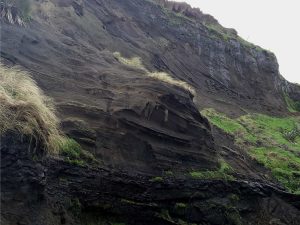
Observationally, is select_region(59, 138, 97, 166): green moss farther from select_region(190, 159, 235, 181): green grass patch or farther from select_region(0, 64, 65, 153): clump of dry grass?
select_region(190, 159, 235, 181): green grass patch

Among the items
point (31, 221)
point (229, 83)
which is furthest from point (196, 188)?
point (229, 83)

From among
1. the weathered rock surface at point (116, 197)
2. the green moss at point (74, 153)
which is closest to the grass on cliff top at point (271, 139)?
the weathered rock surface at point (116, 197)

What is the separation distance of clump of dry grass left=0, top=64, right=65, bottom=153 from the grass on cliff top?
11.8 metres

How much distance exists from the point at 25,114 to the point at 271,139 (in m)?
18.6

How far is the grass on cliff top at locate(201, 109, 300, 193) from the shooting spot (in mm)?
20897

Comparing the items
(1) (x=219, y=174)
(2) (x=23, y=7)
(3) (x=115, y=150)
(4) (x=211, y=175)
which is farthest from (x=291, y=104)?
(3) (x=115, y=150)

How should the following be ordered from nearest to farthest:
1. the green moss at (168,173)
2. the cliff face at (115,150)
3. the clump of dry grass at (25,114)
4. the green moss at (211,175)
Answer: the clump of dry grass at (25,114) < the cliff face at (115,150) < the green moss at (168,173) < the green moss at (211,175)

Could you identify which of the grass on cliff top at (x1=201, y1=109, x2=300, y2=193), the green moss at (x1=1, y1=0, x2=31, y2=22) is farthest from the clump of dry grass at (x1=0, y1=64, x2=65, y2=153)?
the grass on cliff top at (x1=201, y1=109, x2=300, y2=193)

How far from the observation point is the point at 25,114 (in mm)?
10727

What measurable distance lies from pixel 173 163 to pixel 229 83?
2266cm

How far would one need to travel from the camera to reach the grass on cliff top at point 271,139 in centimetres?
2090

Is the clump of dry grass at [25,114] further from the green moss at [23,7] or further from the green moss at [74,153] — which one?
the green moss at [23,7]

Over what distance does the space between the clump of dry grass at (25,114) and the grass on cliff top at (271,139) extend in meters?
11.8

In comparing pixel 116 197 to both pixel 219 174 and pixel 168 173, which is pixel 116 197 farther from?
pixel 219 174
